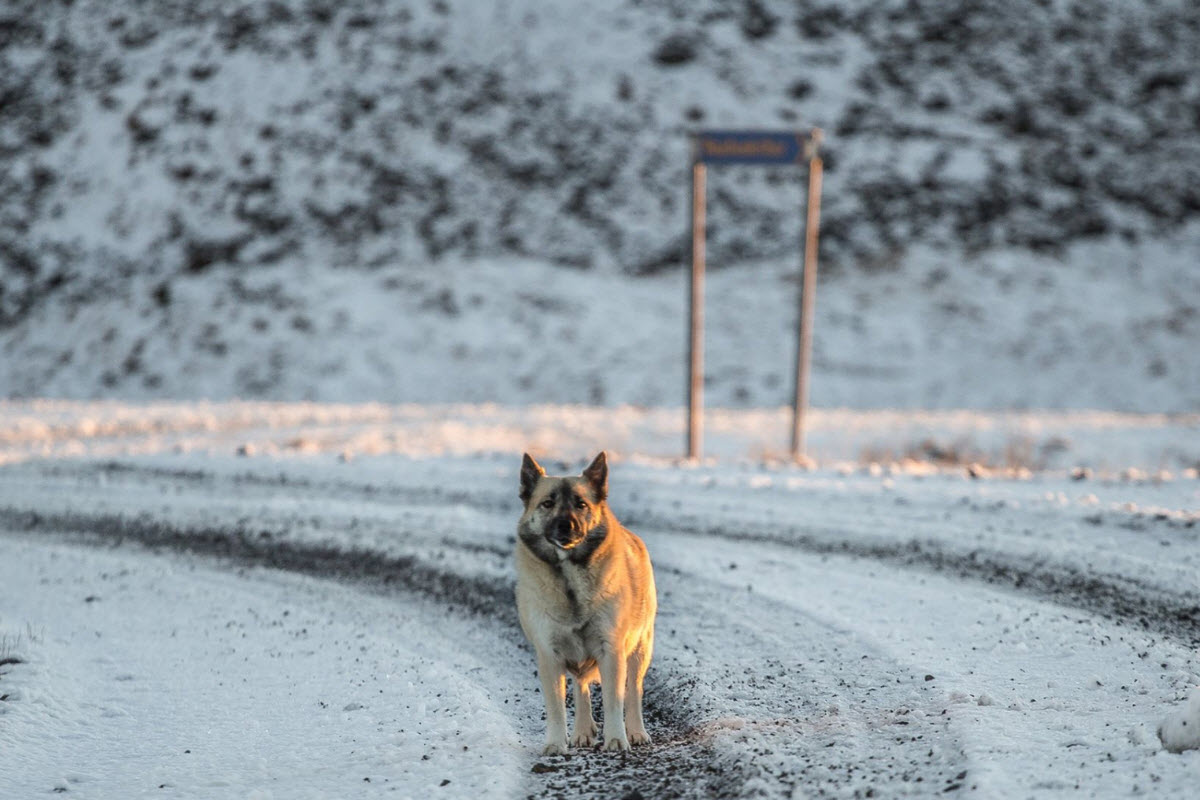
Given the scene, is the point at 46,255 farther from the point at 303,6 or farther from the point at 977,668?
the point at 977,668

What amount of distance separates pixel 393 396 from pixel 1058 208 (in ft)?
54.9

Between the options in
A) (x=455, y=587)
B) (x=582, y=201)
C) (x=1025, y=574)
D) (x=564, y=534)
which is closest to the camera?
(x=564, y=534)

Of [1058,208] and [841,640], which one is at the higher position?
[1058,208]

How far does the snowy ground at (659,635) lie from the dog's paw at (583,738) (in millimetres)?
158

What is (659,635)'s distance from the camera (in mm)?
7305

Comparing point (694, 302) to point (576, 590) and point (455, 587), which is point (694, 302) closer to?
point (455, 587)

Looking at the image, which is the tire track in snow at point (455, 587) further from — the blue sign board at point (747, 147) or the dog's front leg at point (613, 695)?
the blue sign board at point (747, 147)

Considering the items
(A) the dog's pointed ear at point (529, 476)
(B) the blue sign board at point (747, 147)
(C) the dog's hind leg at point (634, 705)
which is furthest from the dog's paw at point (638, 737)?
(B) the blue sign board at point (747, 147)

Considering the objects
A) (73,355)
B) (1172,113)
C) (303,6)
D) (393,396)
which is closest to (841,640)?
(393,396)

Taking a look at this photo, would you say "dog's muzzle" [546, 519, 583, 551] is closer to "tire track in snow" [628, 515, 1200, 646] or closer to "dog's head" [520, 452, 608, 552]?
"dog's head" [520, 452, 608, 552]

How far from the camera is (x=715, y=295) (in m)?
27.8

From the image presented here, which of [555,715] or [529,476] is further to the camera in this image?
[555,715]

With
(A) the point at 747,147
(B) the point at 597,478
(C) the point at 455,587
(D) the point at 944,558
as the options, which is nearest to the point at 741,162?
(A) the point at 747,147

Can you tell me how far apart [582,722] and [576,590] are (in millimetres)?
780
